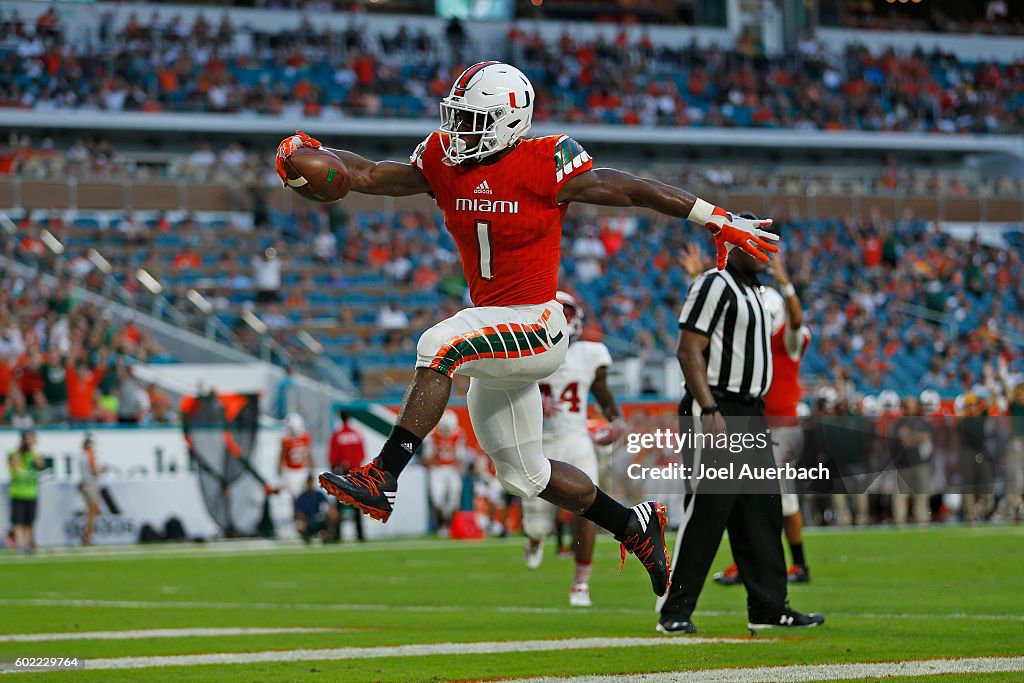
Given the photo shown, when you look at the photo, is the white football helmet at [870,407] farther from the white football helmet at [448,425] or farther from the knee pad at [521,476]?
the knee pad at [521,476]

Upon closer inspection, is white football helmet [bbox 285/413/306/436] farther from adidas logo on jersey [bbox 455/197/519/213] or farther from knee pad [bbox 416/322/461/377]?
knee pad [bbox 416/322/461/377]

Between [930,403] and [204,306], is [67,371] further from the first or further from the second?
[930,403]

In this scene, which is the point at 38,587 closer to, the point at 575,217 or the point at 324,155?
the point at 324,155

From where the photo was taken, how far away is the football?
6418 mm

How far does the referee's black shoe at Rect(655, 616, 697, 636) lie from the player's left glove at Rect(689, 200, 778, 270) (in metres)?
2.37

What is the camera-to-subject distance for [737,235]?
21.4 feet

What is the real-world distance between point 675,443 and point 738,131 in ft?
120

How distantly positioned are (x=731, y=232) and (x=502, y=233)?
0.98m

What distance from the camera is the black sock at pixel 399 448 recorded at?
6.23 m

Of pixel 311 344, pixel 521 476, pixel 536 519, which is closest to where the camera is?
pixel 521 476

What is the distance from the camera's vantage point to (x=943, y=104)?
1880 inches

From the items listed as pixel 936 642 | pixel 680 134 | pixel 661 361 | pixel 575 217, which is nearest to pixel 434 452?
pixel 661 361

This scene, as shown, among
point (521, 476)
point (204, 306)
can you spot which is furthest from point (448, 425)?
point (521, 476)

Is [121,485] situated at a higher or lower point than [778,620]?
lower
